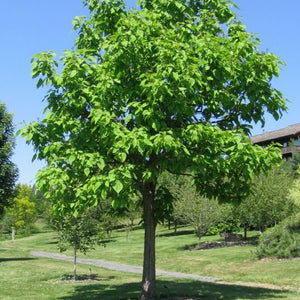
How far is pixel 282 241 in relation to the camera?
92.7 feet

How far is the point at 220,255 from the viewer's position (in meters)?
32.4

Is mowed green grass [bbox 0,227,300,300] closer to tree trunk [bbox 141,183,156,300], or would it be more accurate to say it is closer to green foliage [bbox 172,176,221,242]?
tree trunk [bbox 141,183,156,300]

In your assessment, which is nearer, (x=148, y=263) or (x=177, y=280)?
(x=148, y=263)

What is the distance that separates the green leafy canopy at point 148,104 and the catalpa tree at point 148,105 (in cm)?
3

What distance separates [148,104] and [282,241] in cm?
2146

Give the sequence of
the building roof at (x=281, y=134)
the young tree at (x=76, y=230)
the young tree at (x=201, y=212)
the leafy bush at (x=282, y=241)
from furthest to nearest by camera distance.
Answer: the building roof at (x=281, y=134)
the young tree at (x=201, y=212)
the leafy bush at (x=282, y=241)
the young tree at (x=76, y=230)

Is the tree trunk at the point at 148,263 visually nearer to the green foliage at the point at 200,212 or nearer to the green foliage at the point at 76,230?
the green foliage at the point at 76,230

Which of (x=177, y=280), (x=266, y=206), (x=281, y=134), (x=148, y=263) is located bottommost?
(x=177, y=280)

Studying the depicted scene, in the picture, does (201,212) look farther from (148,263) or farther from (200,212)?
(148,263)

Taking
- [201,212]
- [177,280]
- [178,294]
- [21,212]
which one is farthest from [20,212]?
[178,294]

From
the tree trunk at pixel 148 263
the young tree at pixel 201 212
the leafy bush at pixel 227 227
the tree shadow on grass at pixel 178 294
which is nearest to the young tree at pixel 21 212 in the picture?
the leafy bush at pixel 227 227

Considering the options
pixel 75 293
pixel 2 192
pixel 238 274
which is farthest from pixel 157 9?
pixel 2 192

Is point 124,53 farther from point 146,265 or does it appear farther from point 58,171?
point 146,265

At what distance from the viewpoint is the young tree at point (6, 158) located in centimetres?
2880
